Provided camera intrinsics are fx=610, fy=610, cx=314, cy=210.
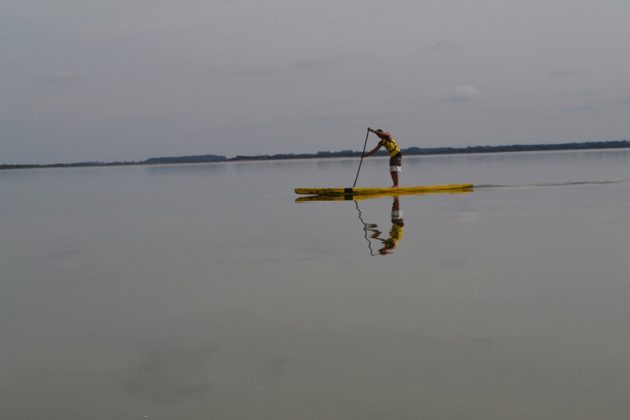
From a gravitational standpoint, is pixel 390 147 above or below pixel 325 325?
above

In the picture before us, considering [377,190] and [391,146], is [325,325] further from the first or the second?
[391,146]

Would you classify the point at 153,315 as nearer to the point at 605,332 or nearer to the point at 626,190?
the point at 605,332

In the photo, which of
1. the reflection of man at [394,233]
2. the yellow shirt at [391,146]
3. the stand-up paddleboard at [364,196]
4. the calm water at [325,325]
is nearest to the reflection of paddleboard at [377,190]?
the stand-up paddleboard at [364,196]

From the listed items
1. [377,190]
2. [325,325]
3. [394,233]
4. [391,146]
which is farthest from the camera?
[391,146]

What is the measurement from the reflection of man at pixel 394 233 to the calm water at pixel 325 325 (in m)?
0.10

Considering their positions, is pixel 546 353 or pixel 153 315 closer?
pixel 546 353

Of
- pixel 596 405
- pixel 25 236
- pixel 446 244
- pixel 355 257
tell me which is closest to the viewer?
pixel 596 405

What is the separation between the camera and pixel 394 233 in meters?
11.3

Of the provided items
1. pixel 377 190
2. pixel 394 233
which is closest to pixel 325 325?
pixel 394 233

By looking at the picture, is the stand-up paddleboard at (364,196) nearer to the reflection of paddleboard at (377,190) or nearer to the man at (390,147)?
the reflection of paddleboard at (377,190)

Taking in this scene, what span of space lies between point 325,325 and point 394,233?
5.90 meters

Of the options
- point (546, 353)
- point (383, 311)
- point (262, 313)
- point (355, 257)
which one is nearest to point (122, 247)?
point (355, 257)

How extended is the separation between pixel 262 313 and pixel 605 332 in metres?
3.10

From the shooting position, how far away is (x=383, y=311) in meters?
5.92
